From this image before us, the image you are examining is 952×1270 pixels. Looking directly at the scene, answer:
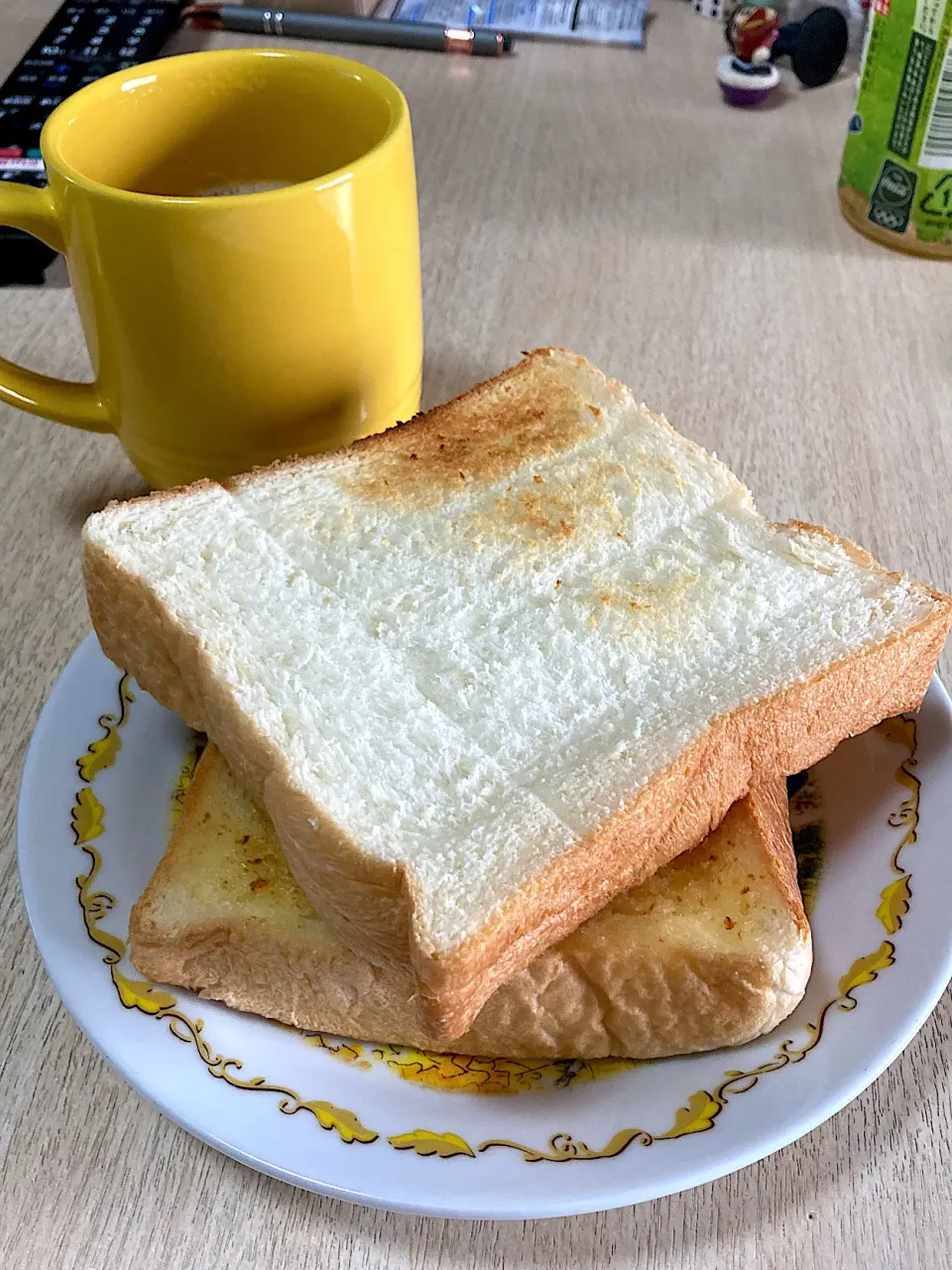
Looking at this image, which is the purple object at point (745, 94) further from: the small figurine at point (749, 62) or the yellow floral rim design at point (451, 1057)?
the yellow floral rim design at point (451, 1057)

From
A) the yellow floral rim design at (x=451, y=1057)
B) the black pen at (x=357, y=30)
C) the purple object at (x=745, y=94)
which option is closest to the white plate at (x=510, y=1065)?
the yellow floral rim design at (x=451, y=1057)

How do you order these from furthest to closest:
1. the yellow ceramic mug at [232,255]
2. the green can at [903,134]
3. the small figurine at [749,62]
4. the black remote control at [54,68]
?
1. the small figurine at [749,62]
2. the black remote control at [54,68]
3. the green can at [903,134]
4. the yellow ceramic mug at [232,255]

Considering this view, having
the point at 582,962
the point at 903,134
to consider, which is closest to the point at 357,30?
the point at 903,134

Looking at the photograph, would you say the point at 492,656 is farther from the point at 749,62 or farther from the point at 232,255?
the point at 749,62

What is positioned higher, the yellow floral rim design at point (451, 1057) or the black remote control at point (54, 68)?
the black remote control at point (54, 68)

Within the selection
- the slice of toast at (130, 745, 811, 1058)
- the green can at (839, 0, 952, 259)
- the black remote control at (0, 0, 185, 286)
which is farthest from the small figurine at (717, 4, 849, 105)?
the slice of toast at (130, 745, 811, 1058)

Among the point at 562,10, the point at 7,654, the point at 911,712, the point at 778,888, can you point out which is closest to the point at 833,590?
the point at 911,712

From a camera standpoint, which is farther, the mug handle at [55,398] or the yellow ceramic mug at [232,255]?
the mug handle at [55,398]
